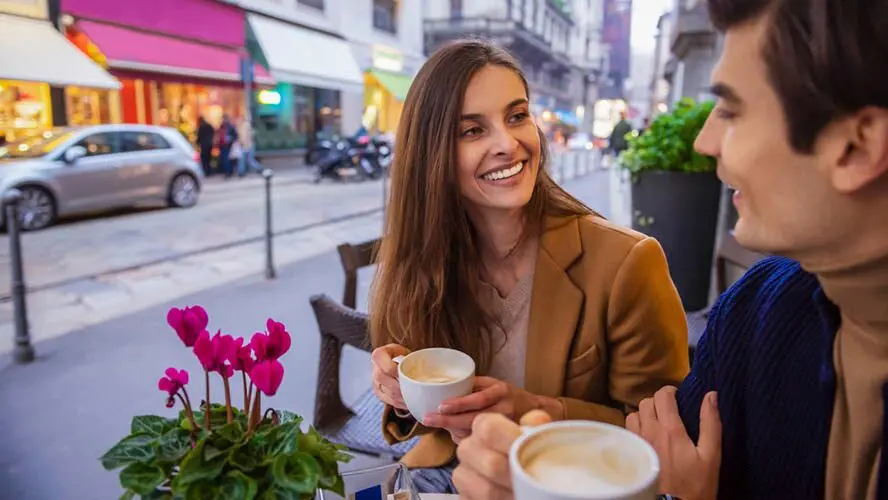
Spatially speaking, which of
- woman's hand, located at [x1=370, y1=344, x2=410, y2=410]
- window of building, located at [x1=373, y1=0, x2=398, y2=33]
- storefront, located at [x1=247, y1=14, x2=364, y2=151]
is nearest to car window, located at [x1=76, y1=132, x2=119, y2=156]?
storefront, located at [x1=247, y1=14, x2=364, y2=151]

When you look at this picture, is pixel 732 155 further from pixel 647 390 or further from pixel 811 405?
pixel 647 390

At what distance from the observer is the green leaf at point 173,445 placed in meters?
0.86

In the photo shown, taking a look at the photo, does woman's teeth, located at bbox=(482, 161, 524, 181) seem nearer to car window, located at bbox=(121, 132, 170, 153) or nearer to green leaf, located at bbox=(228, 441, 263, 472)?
green leaf, located at bbox=(228, 441, 263, 472)

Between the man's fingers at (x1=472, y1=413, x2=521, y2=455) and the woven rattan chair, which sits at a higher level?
the man's fingers at (x1=472, y1=413, x2=521, y2=455)

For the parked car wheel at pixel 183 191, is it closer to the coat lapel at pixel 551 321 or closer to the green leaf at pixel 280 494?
the coat lapel at pixel 551 321

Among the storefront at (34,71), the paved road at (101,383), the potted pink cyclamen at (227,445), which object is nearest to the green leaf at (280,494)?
the potted pink cyclamen at (227,445)

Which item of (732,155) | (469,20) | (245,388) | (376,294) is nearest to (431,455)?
(376,294)

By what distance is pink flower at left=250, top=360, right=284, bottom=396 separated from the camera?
85 centimetres

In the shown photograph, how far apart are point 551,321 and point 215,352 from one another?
3.09 ft

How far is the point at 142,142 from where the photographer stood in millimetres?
10461

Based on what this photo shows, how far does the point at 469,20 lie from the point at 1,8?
22.1 m

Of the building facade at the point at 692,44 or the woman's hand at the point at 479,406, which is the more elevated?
the building facade at the point at 692,44

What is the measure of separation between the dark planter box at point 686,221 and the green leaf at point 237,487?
400 centimetres

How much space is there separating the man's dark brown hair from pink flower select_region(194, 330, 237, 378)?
0.72 meters
